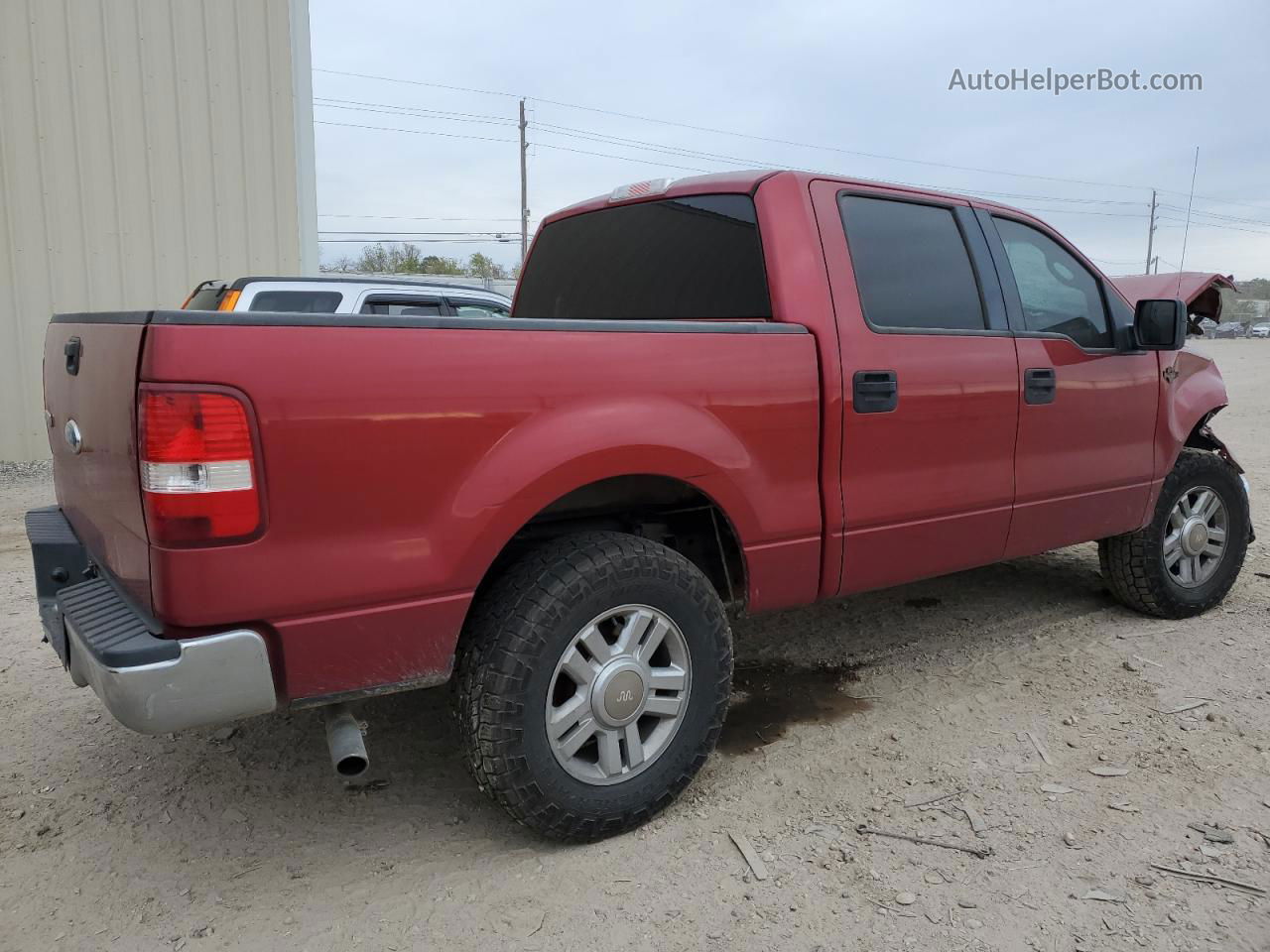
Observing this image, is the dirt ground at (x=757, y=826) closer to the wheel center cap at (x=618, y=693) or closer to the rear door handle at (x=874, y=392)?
the wheel center cap at (x=618, y=693)

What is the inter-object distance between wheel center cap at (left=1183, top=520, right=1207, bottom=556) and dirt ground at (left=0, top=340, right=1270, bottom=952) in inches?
21.6

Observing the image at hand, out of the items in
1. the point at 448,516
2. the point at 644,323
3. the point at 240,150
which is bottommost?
the point at 448,516

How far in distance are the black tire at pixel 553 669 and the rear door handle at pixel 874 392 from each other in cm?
81

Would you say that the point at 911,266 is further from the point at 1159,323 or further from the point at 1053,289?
the point at 1159,323

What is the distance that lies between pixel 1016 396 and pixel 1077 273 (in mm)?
858

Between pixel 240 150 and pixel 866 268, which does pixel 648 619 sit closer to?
pixel 866 268

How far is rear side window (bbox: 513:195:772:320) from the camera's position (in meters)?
3.25

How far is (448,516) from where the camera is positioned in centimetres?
235

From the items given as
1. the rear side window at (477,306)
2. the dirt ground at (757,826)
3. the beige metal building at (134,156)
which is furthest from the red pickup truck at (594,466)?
the beige metal building at (134,156)

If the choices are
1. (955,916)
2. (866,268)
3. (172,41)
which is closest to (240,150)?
(172,41)

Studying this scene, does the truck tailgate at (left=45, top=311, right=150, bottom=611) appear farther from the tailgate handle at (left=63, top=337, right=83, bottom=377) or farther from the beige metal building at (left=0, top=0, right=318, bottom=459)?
the beige metal building at (left=0, top=0, right=318, bottom=459)

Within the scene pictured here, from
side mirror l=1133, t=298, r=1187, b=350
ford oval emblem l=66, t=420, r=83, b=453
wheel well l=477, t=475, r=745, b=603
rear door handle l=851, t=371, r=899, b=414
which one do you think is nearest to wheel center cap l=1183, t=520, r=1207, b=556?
side mirror l=1133, t=298, r=1187, b=350

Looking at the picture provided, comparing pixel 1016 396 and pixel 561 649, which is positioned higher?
pixel 1016 396

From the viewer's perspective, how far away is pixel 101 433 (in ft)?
7.78
